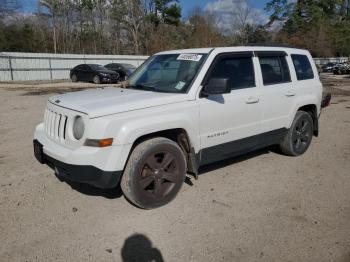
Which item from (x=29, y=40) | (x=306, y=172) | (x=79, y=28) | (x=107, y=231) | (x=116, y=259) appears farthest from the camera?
(x=79, y=28)

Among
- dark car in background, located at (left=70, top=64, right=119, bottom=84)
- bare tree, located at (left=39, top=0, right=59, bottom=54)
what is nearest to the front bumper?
dark car in background, located at (left=70, top=64, right=119, bottom=84)

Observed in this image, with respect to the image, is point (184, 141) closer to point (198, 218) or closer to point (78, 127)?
point (198, 218)

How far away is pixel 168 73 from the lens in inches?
199

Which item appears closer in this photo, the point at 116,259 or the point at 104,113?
the point at 116,259

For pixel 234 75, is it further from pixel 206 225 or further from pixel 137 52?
pixel 137 52

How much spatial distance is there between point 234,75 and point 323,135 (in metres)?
4.09

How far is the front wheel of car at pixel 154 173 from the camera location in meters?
4.08

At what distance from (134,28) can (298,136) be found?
169ft

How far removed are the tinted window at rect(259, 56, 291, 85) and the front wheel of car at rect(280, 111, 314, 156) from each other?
2.56ft

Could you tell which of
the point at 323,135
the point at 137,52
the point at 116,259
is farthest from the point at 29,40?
the point at 116,259

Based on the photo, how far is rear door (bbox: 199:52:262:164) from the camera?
4.69 meters

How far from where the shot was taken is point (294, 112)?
604cm

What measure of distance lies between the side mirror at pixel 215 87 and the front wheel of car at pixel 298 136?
2217mm

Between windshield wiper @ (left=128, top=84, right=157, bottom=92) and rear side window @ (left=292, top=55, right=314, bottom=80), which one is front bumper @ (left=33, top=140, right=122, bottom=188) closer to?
windshield wiper @ (left=128, top=84, right=157, bottom=92)
